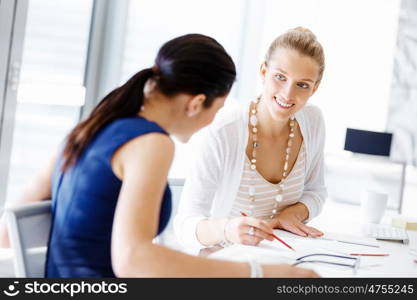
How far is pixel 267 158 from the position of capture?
77.0 inches

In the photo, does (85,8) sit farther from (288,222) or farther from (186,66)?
(186,66)

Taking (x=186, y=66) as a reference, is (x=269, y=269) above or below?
below

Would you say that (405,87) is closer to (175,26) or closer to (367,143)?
(367,143)

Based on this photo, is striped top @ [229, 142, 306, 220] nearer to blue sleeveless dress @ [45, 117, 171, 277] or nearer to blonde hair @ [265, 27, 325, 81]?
blonde hair @ [265, 27, 325, 81]

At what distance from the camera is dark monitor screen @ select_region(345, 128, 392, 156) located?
439 cm

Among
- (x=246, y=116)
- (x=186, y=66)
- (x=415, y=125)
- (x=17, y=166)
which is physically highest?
(x=186, y=66)

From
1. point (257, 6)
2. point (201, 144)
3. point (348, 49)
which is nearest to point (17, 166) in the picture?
point (201, 144)

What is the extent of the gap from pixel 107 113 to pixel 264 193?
84 centimetres

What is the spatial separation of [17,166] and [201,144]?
223 cm

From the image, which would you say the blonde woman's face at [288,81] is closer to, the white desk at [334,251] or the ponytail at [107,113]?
the white desk at [334,251]

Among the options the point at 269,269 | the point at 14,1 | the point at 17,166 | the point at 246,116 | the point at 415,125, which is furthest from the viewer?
the point at 415,125

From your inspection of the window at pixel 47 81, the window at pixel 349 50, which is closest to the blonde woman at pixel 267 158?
the window at pixel 47 81

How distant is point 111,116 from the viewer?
3.92ft

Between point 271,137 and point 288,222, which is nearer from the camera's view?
point 288,222
